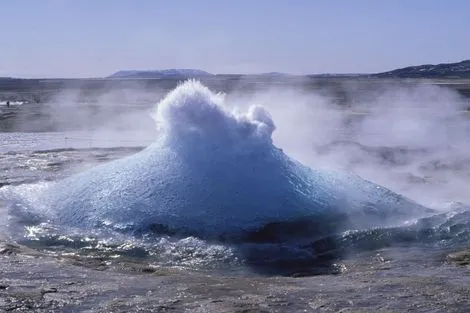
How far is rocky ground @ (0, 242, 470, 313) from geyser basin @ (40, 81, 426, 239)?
1.07m

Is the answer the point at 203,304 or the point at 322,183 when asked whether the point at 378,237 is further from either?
the point at 203,304

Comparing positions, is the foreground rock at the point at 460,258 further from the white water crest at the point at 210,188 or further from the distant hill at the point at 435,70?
the distant hill at the point at 435,70

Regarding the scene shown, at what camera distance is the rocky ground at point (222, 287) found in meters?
4.32

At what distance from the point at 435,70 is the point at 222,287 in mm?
70184

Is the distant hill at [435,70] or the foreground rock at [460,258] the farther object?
the distant hill at [435,70]

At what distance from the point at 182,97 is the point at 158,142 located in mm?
719

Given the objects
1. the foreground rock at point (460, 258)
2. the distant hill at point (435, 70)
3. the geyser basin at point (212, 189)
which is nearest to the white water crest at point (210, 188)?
the geyser basin at point (212, 189)

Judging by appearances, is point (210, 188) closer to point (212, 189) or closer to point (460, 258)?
point (212, 189)

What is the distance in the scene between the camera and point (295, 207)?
681 cm

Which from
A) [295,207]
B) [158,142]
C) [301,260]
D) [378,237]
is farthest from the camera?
[158,142]

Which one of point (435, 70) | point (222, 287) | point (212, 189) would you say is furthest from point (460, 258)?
point (435, 70)

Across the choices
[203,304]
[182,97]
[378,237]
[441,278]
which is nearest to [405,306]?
[441,278]

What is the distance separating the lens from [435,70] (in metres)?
70.6

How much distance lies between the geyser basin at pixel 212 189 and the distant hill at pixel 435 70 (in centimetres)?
5827
